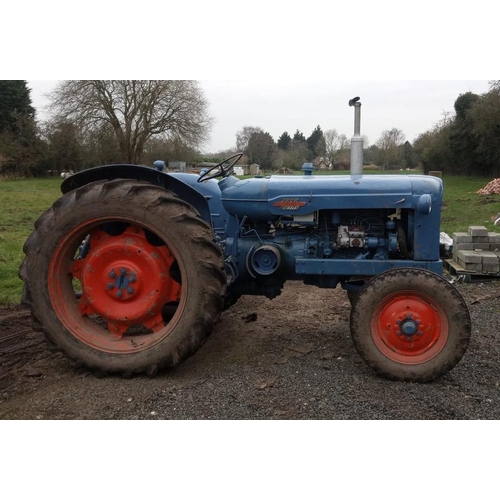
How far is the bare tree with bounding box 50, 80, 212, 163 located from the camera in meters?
17.9

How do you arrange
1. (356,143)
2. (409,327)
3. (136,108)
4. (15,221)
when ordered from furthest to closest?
(136,108) → (15,221) → (356,143) → (409,327)

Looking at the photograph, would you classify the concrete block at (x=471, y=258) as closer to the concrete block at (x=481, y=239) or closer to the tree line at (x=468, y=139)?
the concrete block at (x=481, y=239)

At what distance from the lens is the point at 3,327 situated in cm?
427

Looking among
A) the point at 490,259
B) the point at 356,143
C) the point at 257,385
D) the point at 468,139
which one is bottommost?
the point at 257,385

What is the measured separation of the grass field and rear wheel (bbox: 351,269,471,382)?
5.90ft

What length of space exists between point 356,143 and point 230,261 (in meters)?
1.35

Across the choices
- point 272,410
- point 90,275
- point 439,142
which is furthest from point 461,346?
point 439,142

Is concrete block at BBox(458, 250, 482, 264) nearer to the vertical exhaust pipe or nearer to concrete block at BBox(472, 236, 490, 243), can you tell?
concrete block at BBox(472, 236, 490, 243)

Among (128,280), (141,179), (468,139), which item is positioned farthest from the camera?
(468,139)

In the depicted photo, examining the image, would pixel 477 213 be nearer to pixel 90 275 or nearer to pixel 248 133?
pixel 248 133

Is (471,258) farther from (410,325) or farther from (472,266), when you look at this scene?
Answer: (410,325)

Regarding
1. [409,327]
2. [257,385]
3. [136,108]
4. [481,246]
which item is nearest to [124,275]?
[257,385]

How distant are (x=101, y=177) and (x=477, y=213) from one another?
11.7m

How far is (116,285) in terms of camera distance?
333 centimetres
